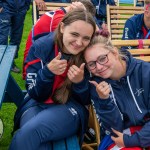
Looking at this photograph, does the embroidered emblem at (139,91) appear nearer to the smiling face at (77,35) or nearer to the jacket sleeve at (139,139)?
the jacket sleeve at (139,139)

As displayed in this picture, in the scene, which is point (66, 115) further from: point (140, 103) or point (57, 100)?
point (140, 103)

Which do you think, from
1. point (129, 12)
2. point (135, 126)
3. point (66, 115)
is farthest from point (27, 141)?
point (129, 12)

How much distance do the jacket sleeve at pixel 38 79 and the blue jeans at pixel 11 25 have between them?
2264 millimetres

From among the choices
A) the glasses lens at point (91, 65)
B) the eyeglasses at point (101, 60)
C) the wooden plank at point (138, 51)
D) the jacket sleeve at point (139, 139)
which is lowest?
the jacket sleeve at point (139, 139)

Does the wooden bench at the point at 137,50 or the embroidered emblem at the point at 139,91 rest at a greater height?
the wooden bench at the point at 137,50

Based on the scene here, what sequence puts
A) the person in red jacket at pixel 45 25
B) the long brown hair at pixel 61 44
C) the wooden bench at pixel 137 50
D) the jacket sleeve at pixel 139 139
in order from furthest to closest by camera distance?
1. the person in red jacket at pixel 45 25
2. the wooden bench at pixel 137 50
3. the long brown hair at pixel 61 44
4. the jacket sleeve at pixel 139 139

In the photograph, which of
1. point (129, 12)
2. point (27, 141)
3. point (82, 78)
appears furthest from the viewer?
point (129, 12)

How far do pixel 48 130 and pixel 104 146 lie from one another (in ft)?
1.38

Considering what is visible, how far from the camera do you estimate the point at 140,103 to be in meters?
2.60

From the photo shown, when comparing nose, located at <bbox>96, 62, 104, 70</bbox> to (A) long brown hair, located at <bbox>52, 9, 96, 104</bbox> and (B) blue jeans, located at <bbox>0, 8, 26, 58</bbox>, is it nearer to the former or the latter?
(A) long brown hair, located at <bbox>52, 9, 96, 104</bbox>

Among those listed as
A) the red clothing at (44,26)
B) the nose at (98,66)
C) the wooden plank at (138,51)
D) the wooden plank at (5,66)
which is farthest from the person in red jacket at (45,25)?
the nose at (98,66)

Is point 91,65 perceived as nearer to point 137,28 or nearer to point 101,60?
point 101,60

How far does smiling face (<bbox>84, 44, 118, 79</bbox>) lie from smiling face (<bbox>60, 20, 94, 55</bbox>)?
7 cm

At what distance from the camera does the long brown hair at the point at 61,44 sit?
104 inches
